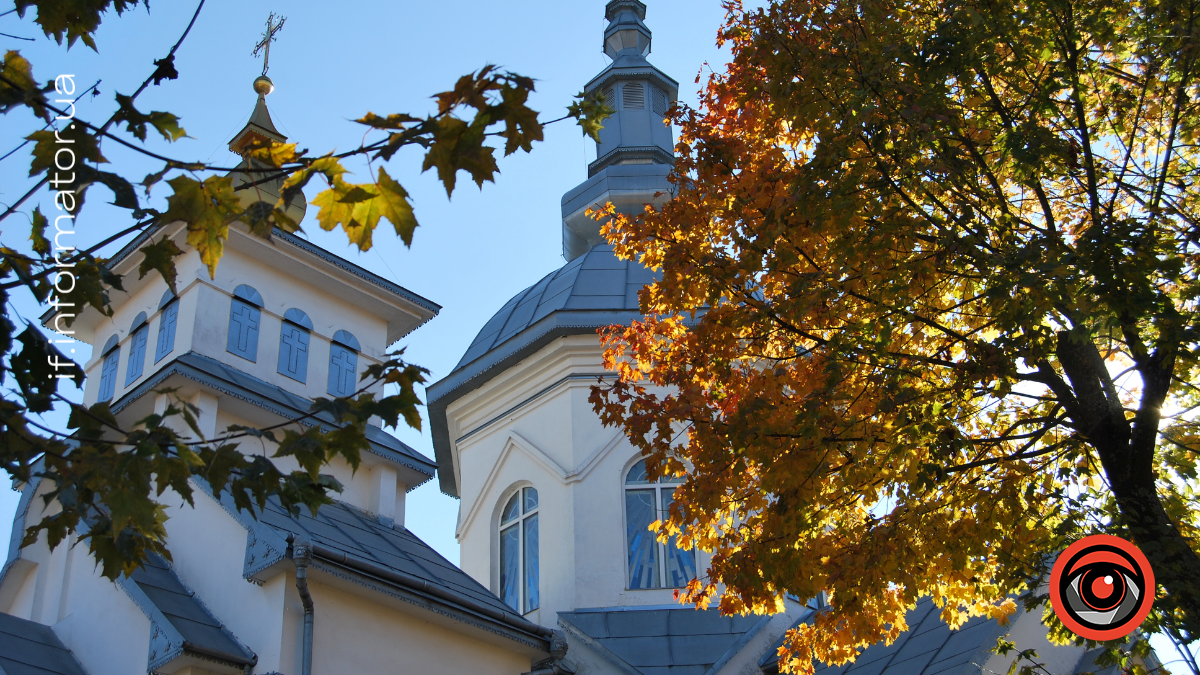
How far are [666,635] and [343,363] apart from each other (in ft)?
19.5

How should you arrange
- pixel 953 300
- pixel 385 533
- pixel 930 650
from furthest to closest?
pixel 385 533 < pixel 930 650 < pixel 953 300

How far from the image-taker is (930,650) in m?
11.6

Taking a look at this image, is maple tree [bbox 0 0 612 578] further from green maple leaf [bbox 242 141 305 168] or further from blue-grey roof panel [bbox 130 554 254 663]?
blue-grey roof panel [bbox 130 554 254 663]

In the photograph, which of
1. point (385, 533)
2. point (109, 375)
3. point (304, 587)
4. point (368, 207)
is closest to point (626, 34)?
point (109, 375)

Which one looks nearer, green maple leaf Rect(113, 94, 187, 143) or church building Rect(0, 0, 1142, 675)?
green maple leaf Rect(113, 94, 187, 143)

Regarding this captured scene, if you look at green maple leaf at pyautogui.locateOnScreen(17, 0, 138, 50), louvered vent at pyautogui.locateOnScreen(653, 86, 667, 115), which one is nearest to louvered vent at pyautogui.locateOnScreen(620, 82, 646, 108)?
louvered vent at pyautogui.locateOnScreen(653, 86, 667, 115)

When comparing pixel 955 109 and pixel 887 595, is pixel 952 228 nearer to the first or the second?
pixel 955 109

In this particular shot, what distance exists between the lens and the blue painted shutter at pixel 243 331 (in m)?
14.3

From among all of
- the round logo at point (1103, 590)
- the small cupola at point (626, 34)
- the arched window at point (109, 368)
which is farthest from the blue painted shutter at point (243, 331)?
the small cupola at point (626, 34)

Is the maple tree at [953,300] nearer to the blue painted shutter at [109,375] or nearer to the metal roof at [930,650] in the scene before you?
the metal roof at [930,650]

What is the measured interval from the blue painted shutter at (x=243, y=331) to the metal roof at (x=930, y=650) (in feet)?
27.1

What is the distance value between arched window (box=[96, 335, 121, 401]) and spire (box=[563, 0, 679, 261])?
897 cm

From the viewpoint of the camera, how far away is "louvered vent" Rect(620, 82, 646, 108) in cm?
2447

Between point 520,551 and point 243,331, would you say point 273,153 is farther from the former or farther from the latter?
point 520,551
